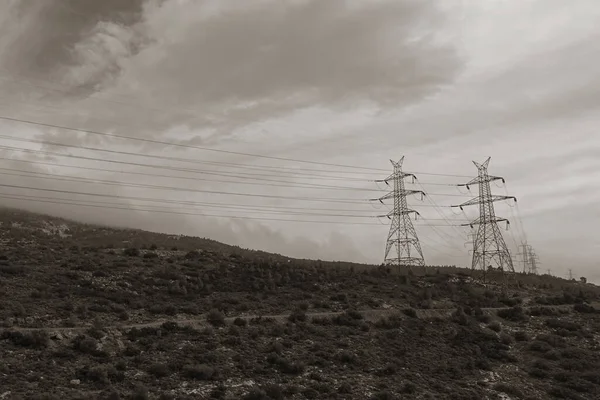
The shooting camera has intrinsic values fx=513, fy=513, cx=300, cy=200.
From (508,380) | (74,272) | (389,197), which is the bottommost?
(508,380)

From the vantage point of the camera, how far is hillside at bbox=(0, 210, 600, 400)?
88.4 feet

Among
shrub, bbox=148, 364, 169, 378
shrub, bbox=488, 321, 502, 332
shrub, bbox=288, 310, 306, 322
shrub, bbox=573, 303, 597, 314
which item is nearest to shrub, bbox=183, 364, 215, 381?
shrub, bbox=148, 364, 169, 378

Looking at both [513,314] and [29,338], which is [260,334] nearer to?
[29,338]

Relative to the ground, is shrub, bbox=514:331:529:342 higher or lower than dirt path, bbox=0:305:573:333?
lower

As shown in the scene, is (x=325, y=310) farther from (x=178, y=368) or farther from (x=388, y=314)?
A: (x=178, y=368)

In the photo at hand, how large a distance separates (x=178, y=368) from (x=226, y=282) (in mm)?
23452

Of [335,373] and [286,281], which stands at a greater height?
[286,281]

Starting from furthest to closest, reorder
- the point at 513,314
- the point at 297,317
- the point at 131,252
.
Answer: the point at 131,252, the point at 513,314, the point at 297,317

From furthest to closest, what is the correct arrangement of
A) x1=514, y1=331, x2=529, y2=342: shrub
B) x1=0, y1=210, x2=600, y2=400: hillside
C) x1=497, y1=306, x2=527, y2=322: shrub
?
x1=497, y1=306, x2=527, y2=322: shrub, x1=514, y1=331, x2=529, y2=342: shrub, x1=0, y1=210, x2=600, y2=400: hillside

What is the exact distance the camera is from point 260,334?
35500 millimetres

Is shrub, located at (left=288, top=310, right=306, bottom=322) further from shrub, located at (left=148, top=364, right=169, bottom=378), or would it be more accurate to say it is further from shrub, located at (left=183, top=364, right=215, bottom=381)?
shrub, located at (left=148, top=364, right=169, bottom=378)

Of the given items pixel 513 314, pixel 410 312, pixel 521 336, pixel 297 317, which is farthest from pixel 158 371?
pixel 513 314

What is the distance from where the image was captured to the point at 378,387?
29844 millimetres

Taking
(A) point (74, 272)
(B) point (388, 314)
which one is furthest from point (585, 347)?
(A) point (74, 272)
